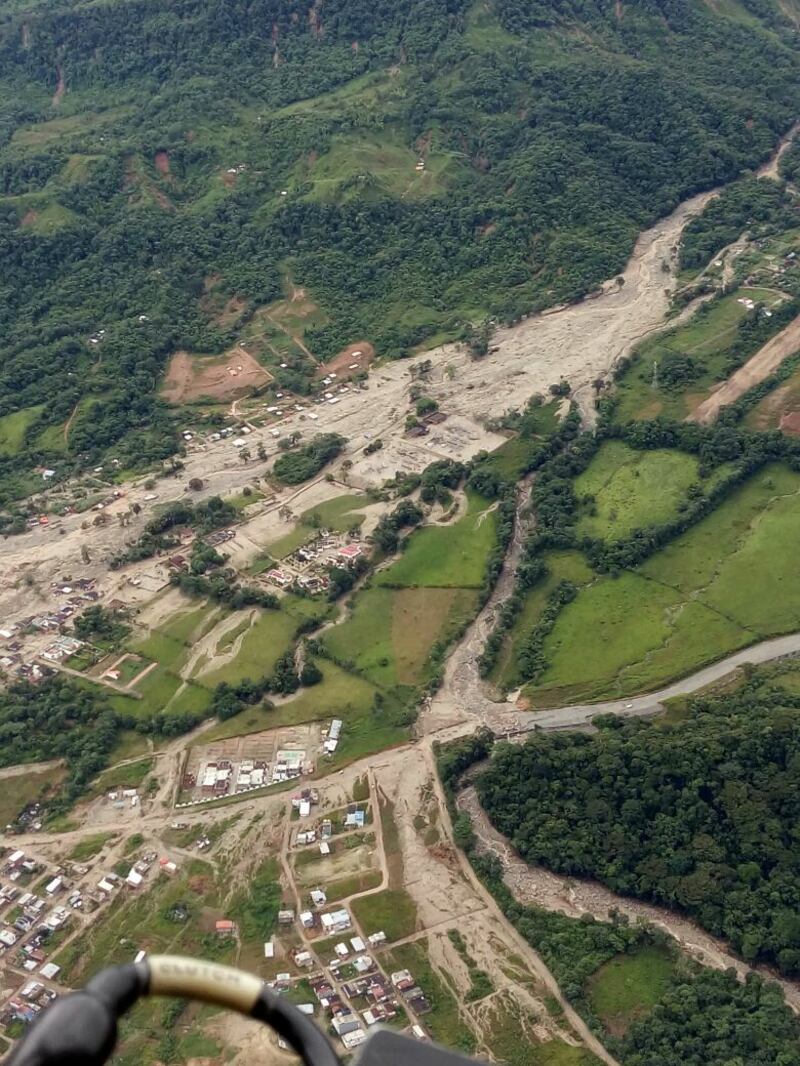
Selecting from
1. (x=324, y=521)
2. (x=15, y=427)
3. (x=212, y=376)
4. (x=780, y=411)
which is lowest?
(x=15, y=427)

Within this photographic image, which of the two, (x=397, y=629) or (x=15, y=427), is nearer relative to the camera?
(x=397, y=629)

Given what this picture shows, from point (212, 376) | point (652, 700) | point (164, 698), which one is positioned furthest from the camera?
point (212, 376)

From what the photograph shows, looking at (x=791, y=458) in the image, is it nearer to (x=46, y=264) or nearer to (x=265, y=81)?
(x=46, y=264)

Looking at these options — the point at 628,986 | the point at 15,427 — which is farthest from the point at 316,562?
the point at 628,986

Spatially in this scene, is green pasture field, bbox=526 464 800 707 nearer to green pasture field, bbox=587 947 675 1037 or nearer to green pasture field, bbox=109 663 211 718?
green pasture field, bbox=587 947 675 1037

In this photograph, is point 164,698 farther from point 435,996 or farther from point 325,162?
point 325,162
